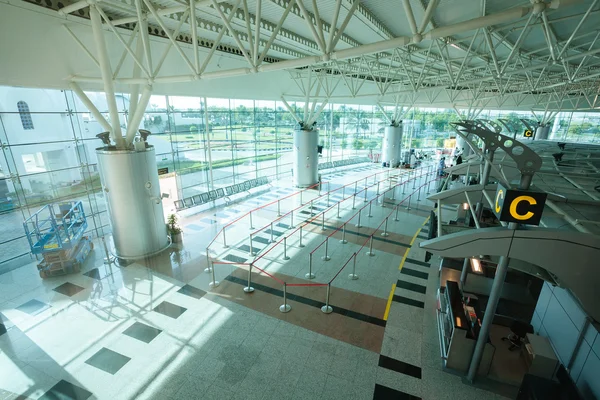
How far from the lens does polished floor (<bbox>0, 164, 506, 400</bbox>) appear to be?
18.7 feet

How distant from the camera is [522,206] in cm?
422

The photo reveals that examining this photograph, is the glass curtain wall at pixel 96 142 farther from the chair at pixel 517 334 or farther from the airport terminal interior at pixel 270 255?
the chair at pixel 517 334

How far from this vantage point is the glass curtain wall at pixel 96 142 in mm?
11969

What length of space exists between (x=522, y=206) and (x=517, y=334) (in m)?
4.16

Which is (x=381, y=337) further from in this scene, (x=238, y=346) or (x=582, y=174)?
(x=582, y=174)

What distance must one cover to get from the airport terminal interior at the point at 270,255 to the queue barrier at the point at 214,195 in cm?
15

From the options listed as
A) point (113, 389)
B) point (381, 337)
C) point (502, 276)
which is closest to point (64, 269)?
point (113, 389)

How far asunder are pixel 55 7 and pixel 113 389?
10.5 metres

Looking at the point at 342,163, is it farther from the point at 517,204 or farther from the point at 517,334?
the point at 517,204

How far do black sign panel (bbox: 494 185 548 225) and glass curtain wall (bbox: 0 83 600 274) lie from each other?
13184mm

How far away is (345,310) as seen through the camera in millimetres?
7805

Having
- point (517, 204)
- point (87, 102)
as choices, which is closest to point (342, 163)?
point (87, 102)

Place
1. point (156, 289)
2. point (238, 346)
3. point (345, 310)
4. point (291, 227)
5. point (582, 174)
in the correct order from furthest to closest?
point (291, 227), point (582, 174), point (156, 289), point (345, 310), point (238, 346)

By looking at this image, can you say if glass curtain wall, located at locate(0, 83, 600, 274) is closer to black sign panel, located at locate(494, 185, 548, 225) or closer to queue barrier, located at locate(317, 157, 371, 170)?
queue barrier, located at locate(317, 157, 371, 170)
